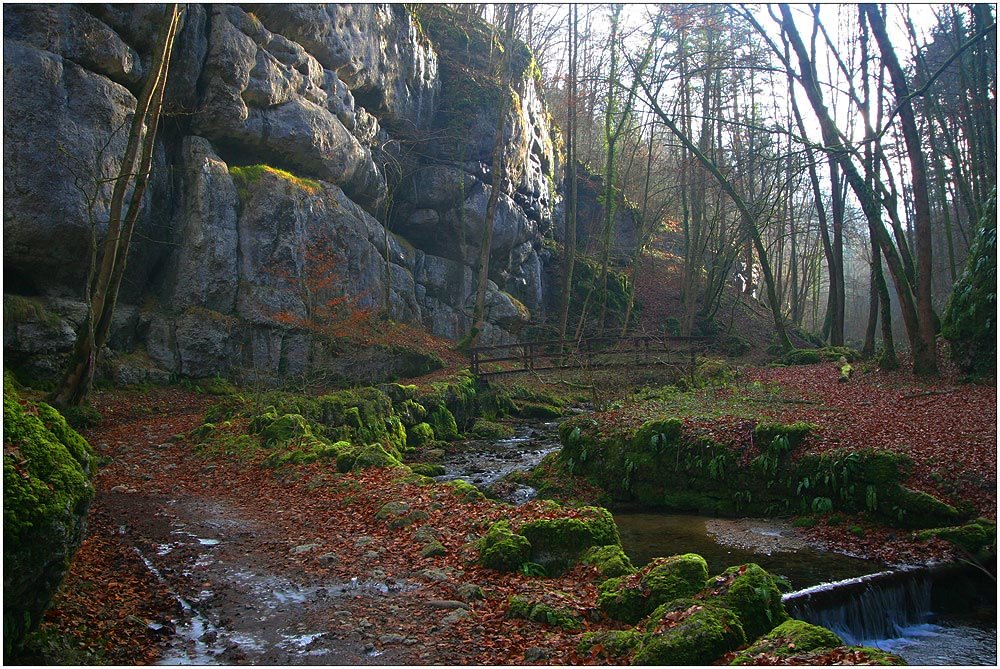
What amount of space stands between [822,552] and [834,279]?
19201 millimetres

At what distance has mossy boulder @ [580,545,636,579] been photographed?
6.05 meters

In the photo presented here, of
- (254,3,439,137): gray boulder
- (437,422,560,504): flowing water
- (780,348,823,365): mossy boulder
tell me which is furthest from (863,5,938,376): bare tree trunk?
(254,3,439,137): gray boulder

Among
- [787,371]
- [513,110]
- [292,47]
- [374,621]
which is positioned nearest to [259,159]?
[292,47]

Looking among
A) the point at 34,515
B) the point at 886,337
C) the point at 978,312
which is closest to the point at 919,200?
the point at 978,312

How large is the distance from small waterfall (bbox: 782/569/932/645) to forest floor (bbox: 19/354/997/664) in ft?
2.22

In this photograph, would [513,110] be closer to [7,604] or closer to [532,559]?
[532,559]

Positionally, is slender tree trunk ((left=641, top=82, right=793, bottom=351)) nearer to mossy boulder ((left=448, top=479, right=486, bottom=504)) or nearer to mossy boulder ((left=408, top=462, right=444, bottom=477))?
mossy boulder ((left=408, top=462, right=444, bottom=477))

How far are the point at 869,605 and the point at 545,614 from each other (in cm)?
361

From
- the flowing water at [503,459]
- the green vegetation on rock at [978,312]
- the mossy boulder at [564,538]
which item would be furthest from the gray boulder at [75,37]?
the green vegetation on rock at [978,312]

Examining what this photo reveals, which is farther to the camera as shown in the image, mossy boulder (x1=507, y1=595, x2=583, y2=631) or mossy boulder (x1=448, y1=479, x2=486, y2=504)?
mossy boulder (x1=448, y1=479, x2=486, y2=504)

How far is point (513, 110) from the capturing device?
31.7m

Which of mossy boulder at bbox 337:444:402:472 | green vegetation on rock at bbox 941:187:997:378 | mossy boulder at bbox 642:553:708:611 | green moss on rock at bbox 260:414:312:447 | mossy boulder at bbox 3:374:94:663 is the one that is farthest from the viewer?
green vegetation on rock at bbox 941:187:997:378

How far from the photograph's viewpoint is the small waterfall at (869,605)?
626 cm

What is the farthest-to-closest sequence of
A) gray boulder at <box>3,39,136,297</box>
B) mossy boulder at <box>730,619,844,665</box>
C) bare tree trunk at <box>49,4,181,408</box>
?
gray boulder at <box>3,39,136,297</box> < bare tree trunk at <box>49,4,181,408</box> < mossy boulder at <box>730,619,844,665</box>
